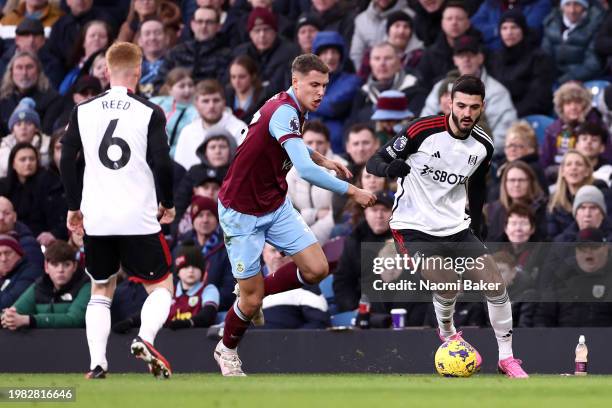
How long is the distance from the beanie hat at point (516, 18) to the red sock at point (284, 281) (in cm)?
594

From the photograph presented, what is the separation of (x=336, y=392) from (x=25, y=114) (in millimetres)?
9601

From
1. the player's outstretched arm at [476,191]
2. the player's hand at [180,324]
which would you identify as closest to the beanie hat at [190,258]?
the player's hand at [180,324]

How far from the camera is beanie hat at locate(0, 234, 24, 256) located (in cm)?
1516

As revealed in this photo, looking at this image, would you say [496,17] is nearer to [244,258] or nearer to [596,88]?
[596,88]

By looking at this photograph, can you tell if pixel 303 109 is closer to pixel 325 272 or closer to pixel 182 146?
pixel 325 272

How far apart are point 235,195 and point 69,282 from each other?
360 cm

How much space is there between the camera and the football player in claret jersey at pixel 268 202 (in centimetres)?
1127

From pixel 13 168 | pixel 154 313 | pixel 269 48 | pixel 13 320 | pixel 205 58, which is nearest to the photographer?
pixel 154 313

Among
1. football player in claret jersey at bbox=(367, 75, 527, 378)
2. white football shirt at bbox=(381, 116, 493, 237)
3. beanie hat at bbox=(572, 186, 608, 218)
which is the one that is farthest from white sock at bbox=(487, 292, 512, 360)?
beanie hat at bbox=(572, 186, 608, 218)

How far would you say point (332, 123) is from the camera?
17.3 m

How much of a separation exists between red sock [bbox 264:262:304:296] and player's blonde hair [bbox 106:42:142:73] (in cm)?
203

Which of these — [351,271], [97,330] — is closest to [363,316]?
[351,271]

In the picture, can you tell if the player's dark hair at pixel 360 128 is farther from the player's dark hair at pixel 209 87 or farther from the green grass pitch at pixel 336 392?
the green grass pitch at pixel 336 392

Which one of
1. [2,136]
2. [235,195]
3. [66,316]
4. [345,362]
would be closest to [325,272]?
[235,195]
